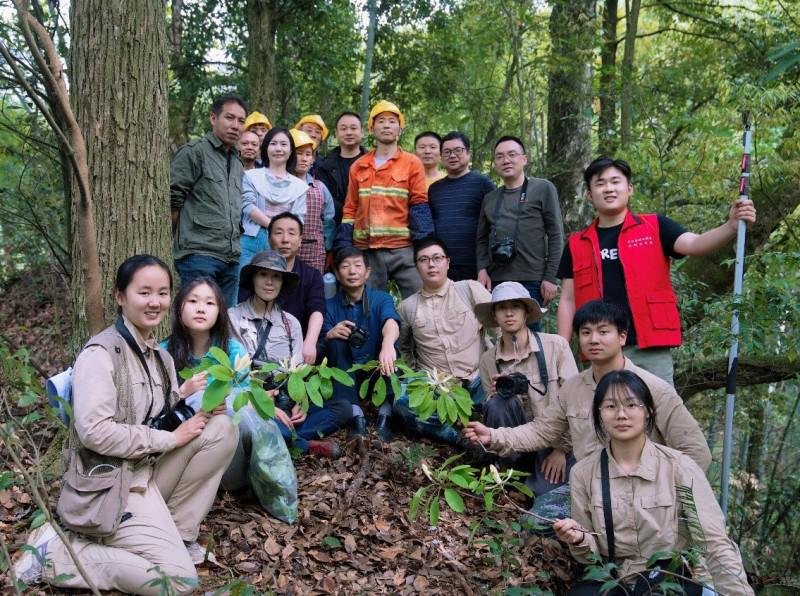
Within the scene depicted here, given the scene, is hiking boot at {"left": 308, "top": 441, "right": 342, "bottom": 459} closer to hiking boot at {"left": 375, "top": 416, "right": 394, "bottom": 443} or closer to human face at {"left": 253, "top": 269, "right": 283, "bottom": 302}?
hiking boot at {"left": 375, "top": 416, "right": 394, "bottom": 443}

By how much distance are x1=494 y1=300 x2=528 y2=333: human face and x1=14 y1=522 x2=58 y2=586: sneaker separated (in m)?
3.10

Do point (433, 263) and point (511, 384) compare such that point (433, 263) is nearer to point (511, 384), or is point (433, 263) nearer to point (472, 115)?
point (511, 384)

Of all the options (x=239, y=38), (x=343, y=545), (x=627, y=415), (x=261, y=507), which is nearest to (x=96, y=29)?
(x=261, y=507)

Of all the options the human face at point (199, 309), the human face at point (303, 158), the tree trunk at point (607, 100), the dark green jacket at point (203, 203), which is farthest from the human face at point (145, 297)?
the tree trunk at point (607, 100)

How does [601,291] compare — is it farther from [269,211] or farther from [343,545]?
[269,211]

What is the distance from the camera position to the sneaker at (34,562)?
294 cm

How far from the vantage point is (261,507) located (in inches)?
157

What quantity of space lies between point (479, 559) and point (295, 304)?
88.4 inches

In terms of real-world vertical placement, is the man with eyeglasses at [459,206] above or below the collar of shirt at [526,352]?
above

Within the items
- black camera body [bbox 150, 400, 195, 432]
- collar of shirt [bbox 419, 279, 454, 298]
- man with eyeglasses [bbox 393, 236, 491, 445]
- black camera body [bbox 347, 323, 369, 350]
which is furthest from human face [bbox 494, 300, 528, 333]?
black camera body [bbox 150, 400, 195, 432]

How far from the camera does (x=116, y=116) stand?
12.8 feet

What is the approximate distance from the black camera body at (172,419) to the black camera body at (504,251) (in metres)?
2.94

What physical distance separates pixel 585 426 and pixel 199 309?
242 cm

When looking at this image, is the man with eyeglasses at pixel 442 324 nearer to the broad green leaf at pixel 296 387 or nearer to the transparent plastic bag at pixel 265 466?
the transparent plastic bag at pixel 265 466
